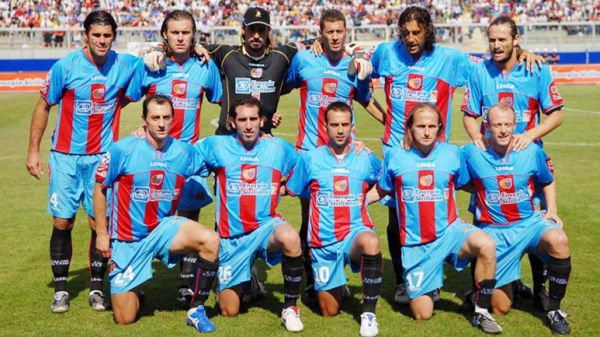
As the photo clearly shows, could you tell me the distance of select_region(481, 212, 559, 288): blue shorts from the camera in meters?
6.78

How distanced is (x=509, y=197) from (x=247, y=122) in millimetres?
2291

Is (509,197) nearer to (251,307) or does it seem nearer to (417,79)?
(417,79)

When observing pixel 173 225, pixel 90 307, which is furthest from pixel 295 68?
pixel 90 307

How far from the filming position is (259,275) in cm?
829

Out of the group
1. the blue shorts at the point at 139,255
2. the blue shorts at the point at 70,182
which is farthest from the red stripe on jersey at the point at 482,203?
the blue shorts at the point at 70,182

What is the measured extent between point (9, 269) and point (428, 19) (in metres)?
4.90

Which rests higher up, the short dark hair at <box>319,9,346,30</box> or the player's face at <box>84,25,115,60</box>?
the short dark hair at <box>319,9,346,30</box>

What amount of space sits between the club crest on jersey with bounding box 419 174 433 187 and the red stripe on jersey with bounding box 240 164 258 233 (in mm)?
1390

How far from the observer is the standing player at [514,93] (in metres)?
7.11

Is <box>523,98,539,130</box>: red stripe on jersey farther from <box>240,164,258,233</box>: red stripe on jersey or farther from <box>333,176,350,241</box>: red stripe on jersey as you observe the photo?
<box>240,164,258,233</box>: red stripe on jersey

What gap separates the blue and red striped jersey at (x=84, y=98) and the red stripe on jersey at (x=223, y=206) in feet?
3.91

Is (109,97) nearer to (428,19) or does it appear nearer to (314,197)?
(314,197)

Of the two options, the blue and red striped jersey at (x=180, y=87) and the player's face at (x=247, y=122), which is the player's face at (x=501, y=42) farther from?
the blue and red striped jersey at (x=180, y=87)

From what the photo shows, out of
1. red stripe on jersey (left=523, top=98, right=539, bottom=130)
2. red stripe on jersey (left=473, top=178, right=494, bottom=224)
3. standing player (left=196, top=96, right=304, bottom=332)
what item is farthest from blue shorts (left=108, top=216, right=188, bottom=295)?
red stripe on jersey (left=523, top=98, right=539, bottom=130)
